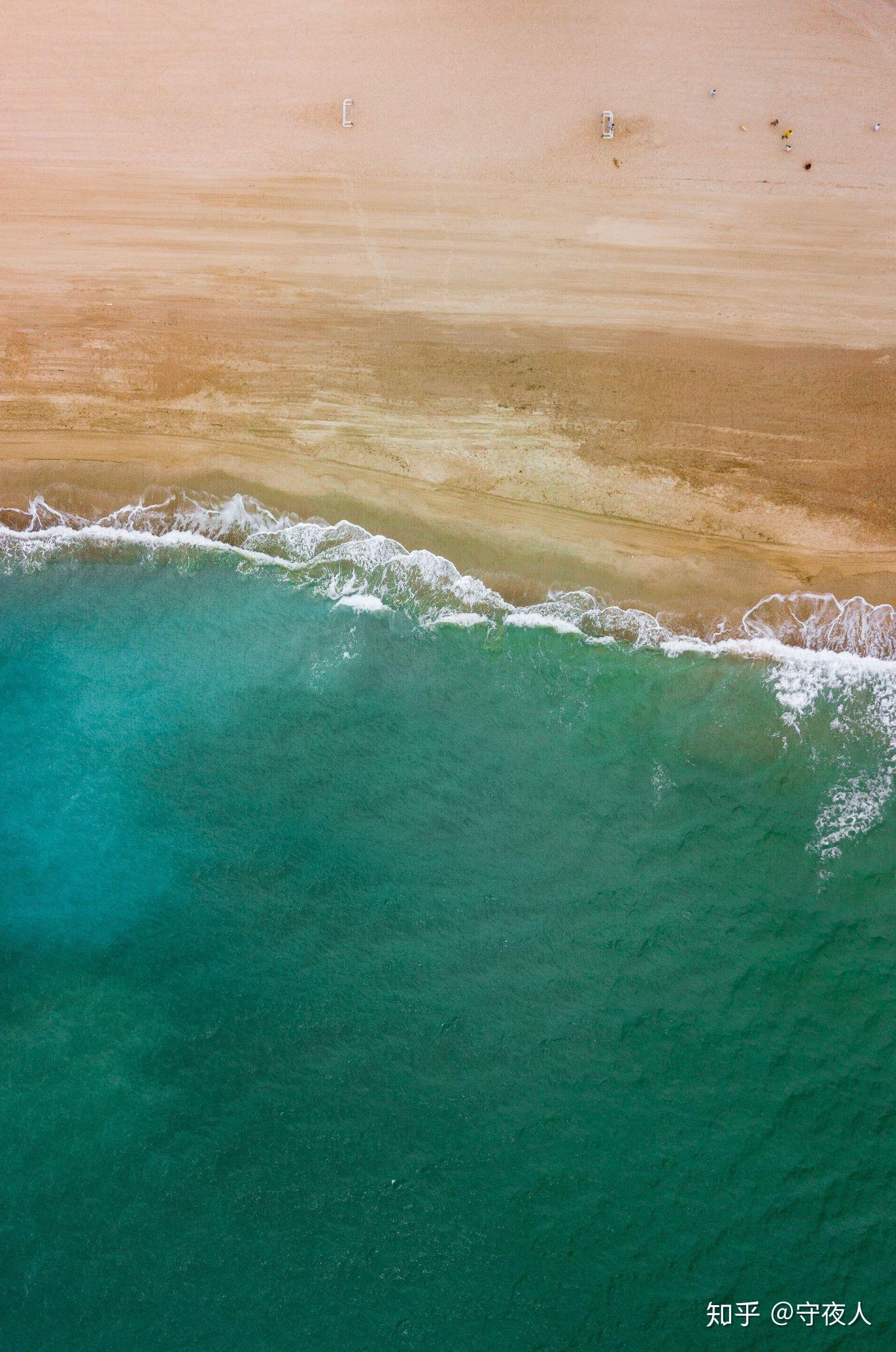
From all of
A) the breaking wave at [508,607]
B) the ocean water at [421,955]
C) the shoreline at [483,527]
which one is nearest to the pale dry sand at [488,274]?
the shoreline at [483,527]

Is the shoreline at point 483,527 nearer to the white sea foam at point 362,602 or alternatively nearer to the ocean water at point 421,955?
the ocean water at point 421,955

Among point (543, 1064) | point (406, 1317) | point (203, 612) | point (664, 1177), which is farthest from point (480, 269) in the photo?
point (406, 1317)

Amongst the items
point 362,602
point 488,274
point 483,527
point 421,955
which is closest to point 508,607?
point 483,527

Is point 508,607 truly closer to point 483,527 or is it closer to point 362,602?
point 483,527

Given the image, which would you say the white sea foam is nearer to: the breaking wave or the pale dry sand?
the breaking wave

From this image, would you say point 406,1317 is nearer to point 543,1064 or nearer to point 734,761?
point 543,1064
